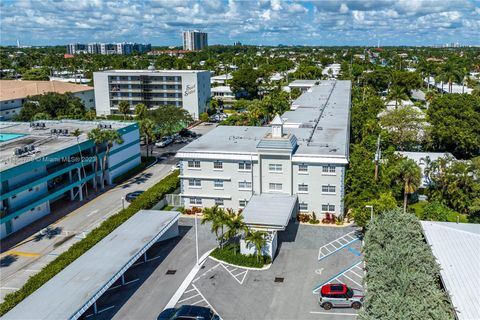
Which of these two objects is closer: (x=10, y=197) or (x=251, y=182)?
(x=10, y=197)

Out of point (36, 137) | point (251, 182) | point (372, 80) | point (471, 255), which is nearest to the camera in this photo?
point (471, 255)

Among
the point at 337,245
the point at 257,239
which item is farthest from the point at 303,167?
the point at 257,239

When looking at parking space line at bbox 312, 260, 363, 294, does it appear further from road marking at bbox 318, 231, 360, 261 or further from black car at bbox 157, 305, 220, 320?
black car at bbox 157, 305, 220, 320

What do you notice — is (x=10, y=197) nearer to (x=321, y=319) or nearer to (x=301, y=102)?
(x=321, y=319)

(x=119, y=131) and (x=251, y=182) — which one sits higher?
(x=119, y=131)

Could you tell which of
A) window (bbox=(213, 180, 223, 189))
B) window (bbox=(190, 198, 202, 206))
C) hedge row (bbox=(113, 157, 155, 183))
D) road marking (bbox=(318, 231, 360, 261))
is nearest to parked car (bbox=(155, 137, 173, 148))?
hedge row (bbox=(113, 157, 155, 183))

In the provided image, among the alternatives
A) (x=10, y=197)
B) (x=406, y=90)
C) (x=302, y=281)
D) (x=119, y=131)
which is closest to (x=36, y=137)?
(x=119, y=131)
